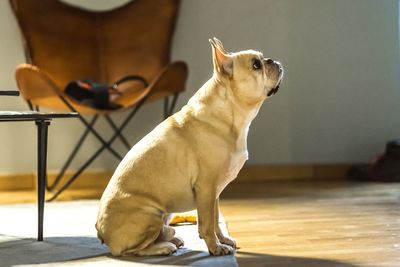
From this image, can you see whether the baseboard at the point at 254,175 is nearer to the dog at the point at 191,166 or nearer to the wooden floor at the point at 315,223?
the wooden floor at the point at 315,223

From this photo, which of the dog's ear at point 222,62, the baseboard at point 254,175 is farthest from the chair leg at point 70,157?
the dog's ear at point 222,62

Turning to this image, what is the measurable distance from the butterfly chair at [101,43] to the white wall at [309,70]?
0.16 m

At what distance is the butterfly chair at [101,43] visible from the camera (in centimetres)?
358

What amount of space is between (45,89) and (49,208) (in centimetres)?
58

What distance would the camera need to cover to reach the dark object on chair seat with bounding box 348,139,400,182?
3838 mm

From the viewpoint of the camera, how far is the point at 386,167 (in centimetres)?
387

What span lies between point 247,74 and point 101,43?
1933 mm

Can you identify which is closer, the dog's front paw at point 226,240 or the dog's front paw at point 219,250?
the dog's front paw at point 219,250

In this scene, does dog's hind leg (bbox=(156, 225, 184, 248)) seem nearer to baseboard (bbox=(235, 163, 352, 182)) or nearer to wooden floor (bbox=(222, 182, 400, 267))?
wooden floor (bbox=(222, 182, 400, 267))

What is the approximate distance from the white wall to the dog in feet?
6.30

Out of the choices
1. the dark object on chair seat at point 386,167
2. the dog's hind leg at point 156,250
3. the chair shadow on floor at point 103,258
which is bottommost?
the dark object on chair seat at point 386,167

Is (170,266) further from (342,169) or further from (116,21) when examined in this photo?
(342,169)

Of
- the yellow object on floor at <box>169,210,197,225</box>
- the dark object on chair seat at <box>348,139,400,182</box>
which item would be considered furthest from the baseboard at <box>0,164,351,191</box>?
the yellow object on floor at <box>169,210,197,225</box>

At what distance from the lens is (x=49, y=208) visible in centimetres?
298
